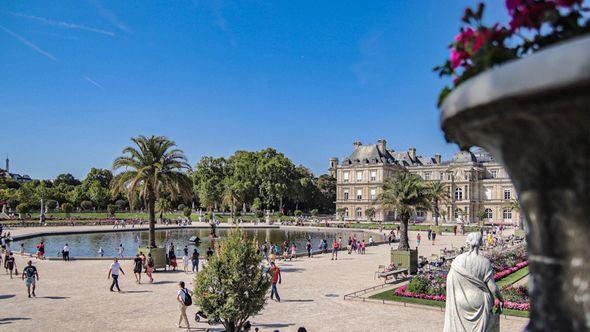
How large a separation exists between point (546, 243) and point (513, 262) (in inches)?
887

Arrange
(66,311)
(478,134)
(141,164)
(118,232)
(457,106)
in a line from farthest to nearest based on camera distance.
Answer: (118,232), (141,164), (66,311), (478,134), (457,106)

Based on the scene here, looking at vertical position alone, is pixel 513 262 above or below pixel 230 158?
below

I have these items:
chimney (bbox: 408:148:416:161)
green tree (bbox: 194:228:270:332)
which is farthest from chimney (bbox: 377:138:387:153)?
green tree (bbox: 194:228:270:332)

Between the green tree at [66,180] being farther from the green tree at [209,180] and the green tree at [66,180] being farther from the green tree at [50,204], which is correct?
the green tree at [209,180]

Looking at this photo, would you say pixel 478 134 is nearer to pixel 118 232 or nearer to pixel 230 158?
pixel 118 232

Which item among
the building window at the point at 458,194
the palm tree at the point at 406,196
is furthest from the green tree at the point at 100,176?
the palm tree at the point at 406,196

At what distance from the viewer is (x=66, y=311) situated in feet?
45.4

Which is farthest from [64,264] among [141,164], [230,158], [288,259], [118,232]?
[230,158]

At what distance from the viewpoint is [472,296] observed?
18.5ft

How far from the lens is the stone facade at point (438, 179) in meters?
76.5

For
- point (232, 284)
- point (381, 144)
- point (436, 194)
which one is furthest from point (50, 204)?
point (232, 284)

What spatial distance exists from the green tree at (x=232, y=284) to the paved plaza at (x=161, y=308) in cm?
196

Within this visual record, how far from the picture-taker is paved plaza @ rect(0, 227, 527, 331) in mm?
12383

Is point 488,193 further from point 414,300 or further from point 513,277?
point 414,300
